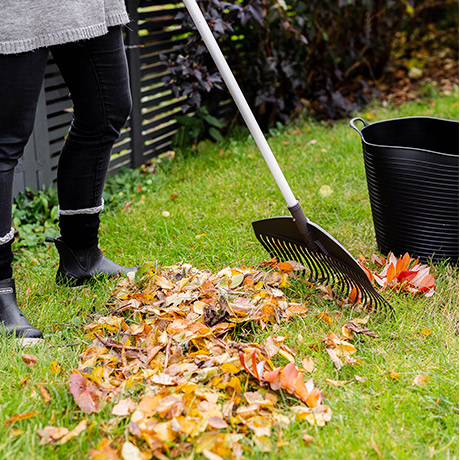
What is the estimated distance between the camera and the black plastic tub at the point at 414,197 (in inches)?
93.0

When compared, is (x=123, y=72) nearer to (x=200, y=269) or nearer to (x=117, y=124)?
(x=117, y=124)

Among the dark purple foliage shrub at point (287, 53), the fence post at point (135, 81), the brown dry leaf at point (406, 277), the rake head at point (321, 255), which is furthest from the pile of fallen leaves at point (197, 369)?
the dark purple foliage shrub at point (287, 53)

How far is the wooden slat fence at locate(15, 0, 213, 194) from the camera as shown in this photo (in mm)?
3254

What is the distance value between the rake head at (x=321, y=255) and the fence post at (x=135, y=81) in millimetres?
1731

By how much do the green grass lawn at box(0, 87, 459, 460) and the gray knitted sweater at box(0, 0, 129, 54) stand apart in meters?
0.93

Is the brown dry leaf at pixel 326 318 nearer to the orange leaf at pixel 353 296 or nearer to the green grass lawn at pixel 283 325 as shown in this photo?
the green grass lawn at pixel 283 325

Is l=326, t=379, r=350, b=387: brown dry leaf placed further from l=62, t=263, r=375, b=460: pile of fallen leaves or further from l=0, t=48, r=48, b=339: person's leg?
l=0, t=48, r=48, b=339: person's leg

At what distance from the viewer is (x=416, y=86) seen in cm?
571

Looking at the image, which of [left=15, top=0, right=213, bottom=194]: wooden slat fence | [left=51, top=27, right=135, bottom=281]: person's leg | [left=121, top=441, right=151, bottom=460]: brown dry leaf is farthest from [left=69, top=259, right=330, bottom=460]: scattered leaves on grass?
[left=15, top=0, right=213, bottom=194]: wooden slat fence

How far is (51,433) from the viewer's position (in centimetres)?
152

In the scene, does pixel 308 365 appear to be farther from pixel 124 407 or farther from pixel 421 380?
pixel 124 407

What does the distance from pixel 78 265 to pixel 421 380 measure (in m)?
1.36

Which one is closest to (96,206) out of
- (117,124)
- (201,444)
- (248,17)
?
(117,124)

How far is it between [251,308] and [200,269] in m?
0.55
